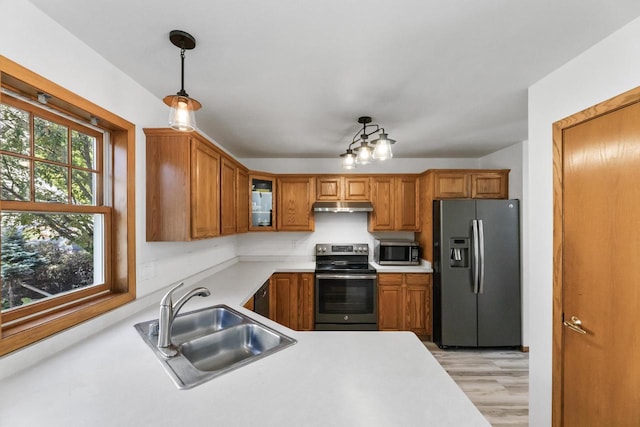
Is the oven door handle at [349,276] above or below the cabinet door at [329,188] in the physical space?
below

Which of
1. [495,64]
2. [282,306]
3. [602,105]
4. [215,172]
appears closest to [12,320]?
[215,172]

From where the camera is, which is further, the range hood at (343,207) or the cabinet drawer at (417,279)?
the range hood at (343,207)

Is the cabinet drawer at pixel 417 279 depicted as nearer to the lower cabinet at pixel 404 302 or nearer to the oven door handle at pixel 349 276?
the lower cabinet at pixel 404 302

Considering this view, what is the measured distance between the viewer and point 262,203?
3.62 meters

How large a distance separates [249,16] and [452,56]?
1.12 metres

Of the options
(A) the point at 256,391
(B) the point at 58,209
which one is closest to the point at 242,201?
(B) the point at 58,209

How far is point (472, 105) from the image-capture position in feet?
7.11

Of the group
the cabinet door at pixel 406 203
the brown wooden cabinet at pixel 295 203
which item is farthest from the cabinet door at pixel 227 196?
the cabinet door at pixel 406 203

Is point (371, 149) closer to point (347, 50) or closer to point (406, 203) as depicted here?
point (347, 50)

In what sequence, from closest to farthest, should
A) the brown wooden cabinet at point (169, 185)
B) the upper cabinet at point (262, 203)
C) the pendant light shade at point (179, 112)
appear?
1. the pendant light shade at point (179, 112)
2. the brown wooden cabinet at point (169, 185)
3. the upper cabinet at point (262, 203)

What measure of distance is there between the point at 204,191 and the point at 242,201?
1088 millimetres

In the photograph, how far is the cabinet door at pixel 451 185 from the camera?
3336 millimetres

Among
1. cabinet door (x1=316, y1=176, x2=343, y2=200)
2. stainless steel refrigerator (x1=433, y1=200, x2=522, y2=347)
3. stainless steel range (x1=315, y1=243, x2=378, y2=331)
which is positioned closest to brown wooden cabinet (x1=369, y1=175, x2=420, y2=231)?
cabinet door (x1=316, y1=176, x2=343, y2=200)

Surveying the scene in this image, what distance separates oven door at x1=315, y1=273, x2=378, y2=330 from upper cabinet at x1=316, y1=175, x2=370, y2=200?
1.07 metres
